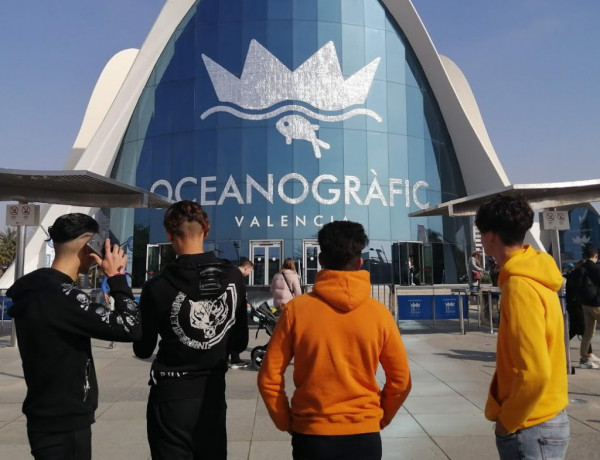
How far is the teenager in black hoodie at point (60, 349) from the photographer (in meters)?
2.57

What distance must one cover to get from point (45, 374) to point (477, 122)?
120 ft

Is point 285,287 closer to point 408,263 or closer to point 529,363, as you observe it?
point 529,363

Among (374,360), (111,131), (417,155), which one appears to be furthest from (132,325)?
(111,131)

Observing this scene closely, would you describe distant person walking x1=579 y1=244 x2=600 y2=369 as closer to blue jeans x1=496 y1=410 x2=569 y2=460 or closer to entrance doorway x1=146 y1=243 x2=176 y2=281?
blue jeans x1=496 y1=410 x2=569 y2=460

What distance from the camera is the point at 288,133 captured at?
26.6 meters

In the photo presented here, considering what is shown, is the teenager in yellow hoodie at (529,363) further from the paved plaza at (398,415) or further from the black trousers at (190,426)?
the paved plaza at (398,415)

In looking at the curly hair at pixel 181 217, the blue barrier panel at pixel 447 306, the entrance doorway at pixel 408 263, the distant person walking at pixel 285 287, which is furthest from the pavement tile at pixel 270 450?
the entrance doorway at pixel 408 263

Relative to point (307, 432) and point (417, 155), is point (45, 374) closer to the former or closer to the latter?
point (307, 432)

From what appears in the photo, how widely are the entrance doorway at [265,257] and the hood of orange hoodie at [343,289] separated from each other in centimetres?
2310

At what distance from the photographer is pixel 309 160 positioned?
26.4 m

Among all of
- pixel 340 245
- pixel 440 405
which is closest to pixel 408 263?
pixel 440 405

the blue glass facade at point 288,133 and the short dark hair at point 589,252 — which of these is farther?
the blue glass facade at point 288,133

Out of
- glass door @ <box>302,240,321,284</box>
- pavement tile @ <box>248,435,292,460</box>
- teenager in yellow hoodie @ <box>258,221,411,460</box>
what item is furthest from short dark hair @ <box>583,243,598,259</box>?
glass door @ <box>302,240,321,284</box>

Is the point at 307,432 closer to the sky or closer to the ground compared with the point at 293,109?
closer to the ground
